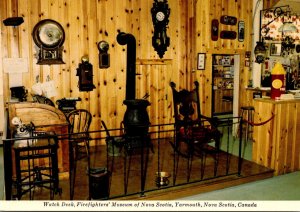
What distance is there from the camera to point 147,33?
19.6 feet

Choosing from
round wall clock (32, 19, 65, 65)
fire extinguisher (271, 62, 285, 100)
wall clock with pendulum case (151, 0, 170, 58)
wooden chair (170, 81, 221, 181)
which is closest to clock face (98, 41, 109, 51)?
round wall clock (32, 19, 65, 65)

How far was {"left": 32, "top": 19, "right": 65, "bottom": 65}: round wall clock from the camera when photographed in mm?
5121

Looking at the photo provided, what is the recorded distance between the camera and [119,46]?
5.77 metres

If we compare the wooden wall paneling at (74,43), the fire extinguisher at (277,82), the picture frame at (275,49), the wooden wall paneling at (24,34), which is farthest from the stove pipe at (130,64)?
the picture frame at (275,49)

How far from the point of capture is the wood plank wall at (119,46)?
519cm

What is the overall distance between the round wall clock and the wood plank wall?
12 cm

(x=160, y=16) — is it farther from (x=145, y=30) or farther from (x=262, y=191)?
(x=262, y=191)

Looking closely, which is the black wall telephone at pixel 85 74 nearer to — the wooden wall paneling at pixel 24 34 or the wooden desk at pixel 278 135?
the wooden wall paneling at pixel 24 34

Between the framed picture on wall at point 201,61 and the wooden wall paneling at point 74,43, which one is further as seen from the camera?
the framed picture on wall at point 201,61

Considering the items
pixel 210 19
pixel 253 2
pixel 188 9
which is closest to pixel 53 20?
pixel 188 9

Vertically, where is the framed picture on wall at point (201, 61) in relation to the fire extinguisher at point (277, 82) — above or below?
above

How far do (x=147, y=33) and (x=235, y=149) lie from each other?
105 inches

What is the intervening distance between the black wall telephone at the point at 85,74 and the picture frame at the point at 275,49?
421 centimetres

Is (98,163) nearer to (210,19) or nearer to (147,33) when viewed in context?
(147,33)
